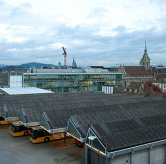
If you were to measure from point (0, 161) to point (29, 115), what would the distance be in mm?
9309

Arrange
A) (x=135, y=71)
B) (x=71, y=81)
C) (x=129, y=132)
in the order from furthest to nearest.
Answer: (x=135, y=71)
(x=71, y=81)
(x=129, y=132)

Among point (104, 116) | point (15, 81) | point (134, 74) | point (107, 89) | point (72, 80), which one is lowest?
point (107, 89)

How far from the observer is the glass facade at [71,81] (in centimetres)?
8556

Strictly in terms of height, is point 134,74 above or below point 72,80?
above

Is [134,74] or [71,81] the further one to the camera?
[134,74]

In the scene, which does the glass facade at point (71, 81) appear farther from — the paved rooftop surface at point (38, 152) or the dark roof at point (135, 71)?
the paved rooftop surface at point (38, 152)

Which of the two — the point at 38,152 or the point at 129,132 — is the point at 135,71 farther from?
the point at 129,132

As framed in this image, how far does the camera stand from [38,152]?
27156mm

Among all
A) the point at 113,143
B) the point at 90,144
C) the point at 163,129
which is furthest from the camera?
the point at 163,129

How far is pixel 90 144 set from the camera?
2153 cm

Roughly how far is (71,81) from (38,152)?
67142mm

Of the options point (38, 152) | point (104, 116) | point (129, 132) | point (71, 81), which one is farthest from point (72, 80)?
point (129, 132)

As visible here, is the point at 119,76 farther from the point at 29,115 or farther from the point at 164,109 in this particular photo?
the point at 29,115

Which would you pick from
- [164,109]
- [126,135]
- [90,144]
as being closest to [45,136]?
[90,144]
